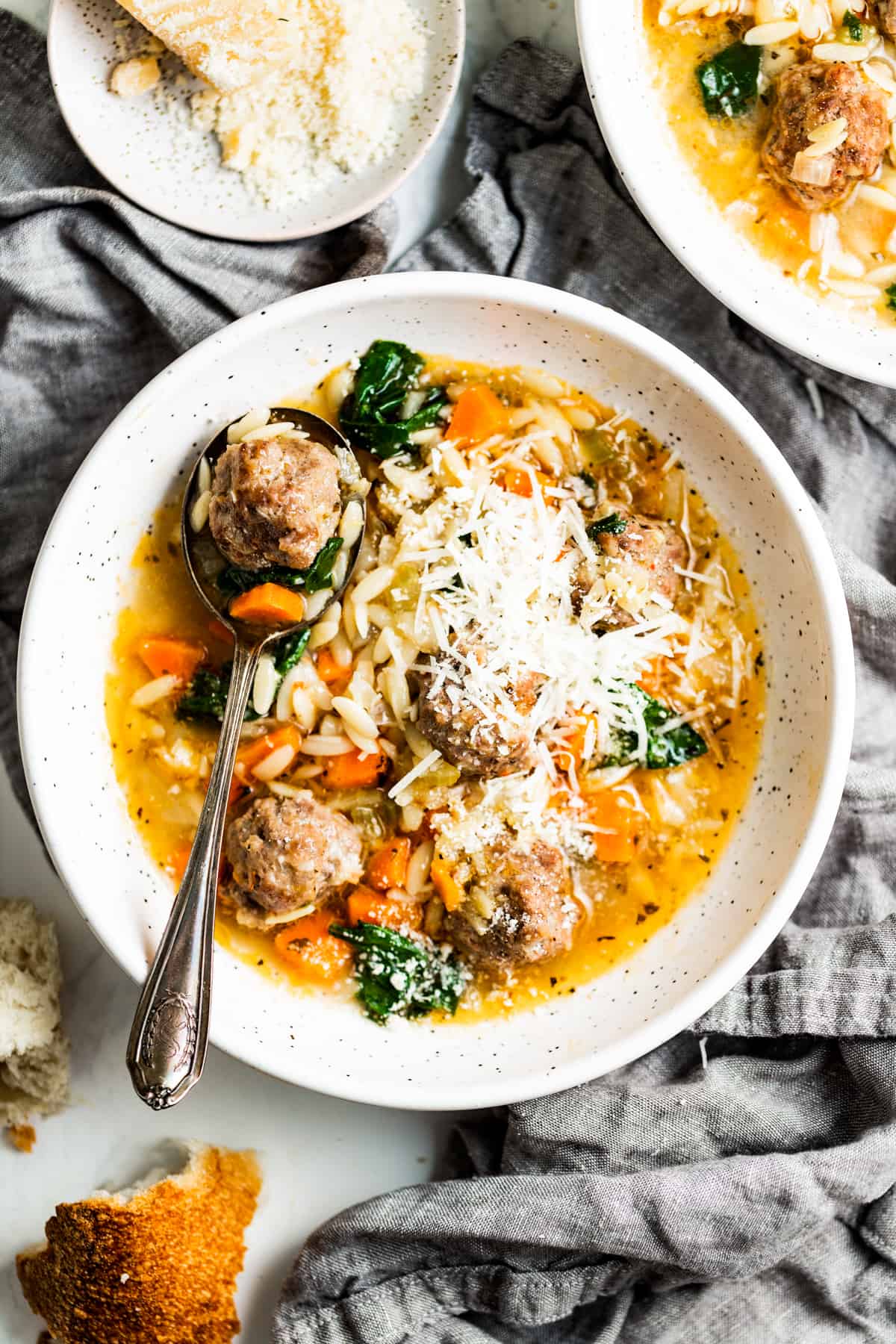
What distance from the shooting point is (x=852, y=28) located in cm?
365

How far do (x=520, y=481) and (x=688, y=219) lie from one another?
1.04 m

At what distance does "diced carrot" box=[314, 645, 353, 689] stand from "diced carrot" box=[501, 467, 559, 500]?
70 cm

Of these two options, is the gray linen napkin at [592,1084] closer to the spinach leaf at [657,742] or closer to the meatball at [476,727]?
the spinach leaf at [657,742]

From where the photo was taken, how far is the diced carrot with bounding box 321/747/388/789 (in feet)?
11.2

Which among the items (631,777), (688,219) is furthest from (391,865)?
(688,219)

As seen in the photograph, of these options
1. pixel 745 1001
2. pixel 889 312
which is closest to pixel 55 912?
pixel 745 1001

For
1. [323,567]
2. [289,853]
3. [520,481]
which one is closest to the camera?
[289,853]

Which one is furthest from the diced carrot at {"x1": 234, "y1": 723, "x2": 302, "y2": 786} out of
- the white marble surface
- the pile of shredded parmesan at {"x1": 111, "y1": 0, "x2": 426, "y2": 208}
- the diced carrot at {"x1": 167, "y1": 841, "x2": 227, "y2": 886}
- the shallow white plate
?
the pile of shredded parmesan at {"x1": 111, "y1": 0, "x2": 426, "y2": 208}

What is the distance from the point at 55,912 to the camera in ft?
12.6

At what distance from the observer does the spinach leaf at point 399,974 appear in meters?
3.44

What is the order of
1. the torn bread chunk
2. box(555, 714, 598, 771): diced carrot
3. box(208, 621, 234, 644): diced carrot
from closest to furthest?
box(555, 714, 598, 771): diced carrot → box(208, 621, 234, 644): diced carrot → the torn bread chunk

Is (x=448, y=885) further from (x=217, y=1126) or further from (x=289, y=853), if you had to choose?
(x=217, y=1126)

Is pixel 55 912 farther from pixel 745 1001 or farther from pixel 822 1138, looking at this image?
pixel 822 1138

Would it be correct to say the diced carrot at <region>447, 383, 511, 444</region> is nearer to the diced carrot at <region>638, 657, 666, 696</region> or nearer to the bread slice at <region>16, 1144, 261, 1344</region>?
the diced carrot at <region>638, 657, 666, 696</region>
